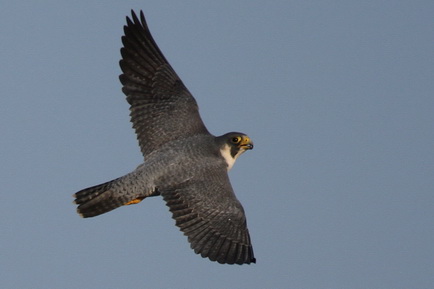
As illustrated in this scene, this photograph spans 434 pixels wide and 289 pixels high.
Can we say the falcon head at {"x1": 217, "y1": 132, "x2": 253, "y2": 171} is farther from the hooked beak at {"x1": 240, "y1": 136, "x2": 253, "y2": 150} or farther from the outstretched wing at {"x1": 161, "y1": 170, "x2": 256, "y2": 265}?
the outstretched wing at {"x1": 161, "y1": 170, "x2": 256, "y2": 265}

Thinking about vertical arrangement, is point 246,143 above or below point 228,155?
above

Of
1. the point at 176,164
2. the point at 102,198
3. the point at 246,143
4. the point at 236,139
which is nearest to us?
the point at 102,198

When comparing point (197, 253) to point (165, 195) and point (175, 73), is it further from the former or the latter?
point (175, 73)

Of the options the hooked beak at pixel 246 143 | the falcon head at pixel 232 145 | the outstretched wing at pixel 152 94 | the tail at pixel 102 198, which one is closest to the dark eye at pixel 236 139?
the falcon head at pixel 232 145

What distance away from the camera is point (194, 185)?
14891 mm

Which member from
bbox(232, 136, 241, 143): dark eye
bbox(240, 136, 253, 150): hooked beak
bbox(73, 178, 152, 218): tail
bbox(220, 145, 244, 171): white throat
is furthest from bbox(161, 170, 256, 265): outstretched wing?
bbox(240, 136, 253, 150): hooked beak

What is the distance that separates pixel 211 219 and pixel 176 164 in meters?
1.20

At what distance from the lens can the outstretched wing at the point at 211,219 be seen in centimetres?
1436

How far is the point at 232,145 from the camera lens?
16.1 metres

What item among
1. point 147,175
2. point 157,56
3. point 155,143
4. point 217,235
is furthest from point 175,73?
point 217,235

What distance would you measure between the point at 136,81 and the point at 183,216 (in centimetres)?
335

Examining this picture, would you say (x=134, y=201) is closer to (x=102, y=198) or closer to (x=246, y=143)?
(x=102, y=198)

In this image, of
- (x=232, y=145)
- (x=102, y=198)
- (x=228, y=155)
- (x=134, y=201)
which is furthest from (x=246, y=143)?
(x=102, y=198)

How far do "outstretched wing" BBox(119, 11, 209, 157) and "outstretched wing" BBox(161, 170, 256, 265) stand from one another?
154 centimetres
